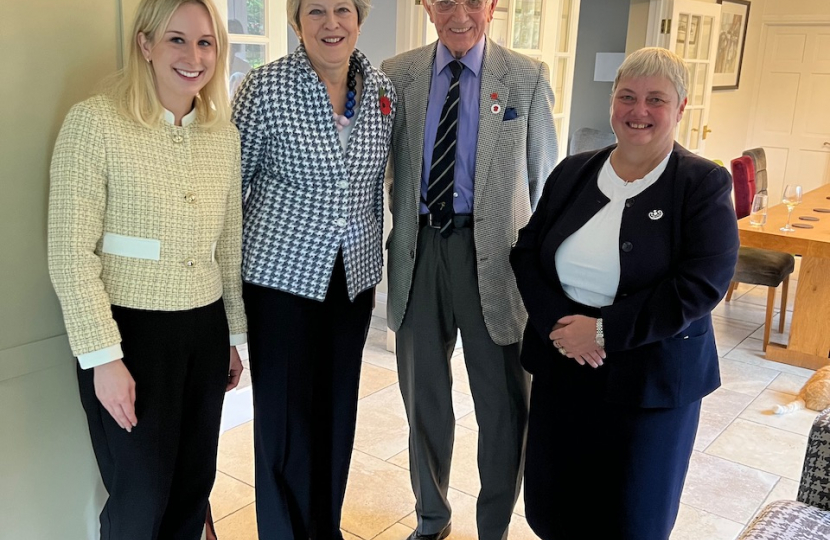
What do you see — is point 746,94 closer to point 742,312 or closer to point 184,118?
point 742,312

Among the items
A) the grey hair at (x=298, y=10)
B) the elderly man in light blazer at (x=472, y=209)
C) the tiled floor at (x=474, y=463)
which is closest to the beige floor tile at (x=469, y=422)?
the tiled floor at (x=474, y=463)

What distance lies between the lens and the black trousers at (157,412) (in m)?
1.63

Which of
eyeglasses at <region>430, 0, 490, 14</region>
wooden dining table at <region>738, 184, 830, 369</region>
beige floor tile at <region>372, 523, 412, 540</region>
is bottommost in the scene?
beige floor tile at <region>372, 523, 412, 540</region>

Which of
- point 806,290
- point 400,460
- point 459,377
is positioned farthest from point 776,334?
point 400,460

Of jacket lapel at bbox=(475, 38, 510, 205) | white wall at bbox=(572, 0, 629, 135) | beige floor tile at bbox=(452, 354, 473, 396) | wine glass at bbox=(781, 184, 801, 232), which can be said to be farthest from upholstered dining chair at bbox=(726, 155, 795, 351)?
jacket lapel at bbox=(475, 38, 510, 205)

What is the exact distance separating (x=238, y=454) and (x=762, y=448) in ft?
7.41

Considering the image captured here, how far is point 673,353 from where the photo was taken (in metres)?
1.75

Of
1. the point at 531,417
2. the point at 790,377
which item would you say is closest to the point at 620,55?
the point at 790,377

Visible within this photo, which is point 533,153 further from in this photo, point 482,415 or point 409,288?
point 482,415

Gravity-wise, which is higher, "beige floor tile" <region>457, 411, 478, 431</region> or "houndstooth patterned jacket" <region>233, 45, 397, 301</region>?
"houndstooth patterned jacket" <region>233, 45, 397, 301</region>

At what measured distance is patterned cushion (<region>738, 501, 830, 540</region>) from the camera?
5.37 ft

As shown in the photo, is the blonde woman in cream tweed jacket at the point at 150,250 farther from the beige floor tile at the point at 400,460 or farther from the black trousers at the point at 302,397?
the beige floor tile at the point at 400,460

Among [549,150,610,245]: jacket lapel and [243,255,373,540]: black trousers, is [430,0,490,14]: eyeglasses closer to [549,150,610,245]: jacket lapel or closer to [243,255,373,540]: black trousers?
[549,150,610,245]: jacket lapel

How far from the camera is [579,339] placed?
179cm
